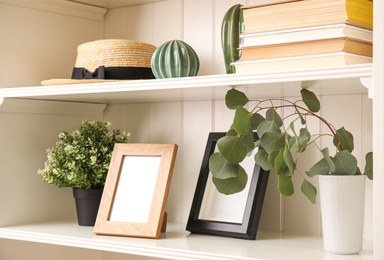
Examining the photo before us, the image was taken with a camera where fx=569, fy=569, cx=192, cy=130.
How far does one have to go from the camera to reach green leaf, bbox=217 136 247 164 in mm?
1207

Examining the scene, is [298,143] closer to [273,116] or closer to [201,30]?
[273,116]

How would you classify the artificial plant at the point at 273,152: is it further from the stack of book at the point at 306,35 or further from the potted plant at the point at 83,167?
the potted plant at the point at 83,167

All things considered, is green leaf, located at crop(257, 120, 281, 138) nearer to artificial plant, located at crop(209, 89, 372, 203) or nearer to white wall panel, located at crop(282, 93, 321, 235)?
artificial plant, located at crop(209, 89, 372, 203)

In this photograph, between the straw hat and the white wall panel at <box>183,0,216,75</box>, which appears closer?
the straw hat

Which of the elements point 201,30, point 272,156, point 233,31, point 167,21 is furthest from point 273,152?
point 167,21

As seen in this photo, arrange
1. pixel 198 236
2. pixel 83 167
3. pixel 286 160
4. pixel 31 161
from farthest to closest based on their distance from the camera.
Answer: pixel 31 161 → pixel 83 167 → pixel 198 236 → pixel 286 160

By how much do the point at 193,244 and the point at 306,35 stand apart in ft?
1.83

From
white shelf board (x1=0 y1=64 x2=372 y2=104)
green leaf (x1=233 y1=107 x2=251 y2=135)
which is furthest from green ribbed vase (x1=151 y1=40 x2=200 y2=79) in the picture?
green leaf (x1=233 y1=107 x2=251 y2=135)

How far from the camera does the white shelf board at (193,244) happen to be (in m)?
1.24

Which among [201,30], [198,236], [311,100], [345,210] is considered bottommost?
[198,236]

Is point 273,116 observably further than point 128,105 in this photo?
No

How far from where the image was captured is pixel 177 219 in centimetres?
175

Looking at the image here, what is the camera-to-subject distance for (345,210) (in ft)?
3.89

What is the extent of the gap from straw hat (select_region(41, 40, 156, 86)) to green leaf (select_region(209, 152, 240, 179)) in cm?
43
